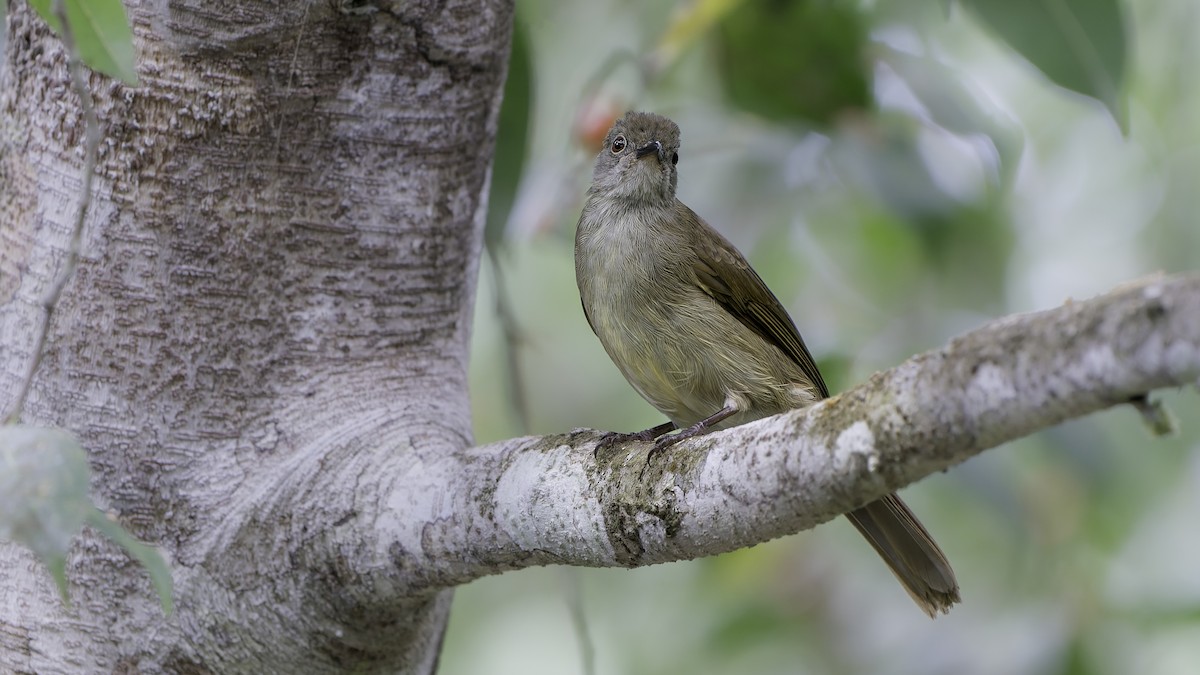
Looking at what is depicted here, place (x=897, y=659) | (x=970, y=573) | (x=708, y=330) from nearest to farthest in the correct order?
1. (x=708, y=330)
2. (x=897, y=659)
3. (x=970, y=573)

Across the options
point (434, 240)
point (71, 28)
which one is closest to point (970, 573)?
point (434, 240)

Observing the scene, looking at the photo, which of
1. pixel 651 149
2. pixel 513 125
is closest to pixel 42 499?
pixel 513 125

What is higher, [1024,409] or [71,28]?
[71,28]

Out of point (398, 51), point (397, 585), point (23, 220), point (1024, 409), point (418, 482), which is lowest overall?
point (1024, 409)

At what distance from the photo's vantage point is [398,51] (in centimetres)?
267

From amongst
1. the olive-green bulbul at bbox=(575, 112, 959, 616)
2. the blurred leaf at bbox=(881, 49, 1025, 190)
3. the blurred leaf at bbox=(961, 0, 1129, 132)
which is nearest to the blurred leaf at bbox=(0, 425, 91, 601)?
the olive-green bulbul at bbox=(575, 112, 959, 616)

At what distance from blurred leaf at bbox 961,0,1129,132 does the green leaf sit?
231 centimetres

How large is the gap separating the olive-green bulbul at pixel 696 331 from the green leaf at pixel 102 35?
5.79 feet

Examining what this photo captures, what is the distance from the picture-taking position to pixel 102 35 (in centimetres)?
157

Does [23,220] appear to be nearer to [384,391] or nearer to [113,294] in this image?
[113,294]

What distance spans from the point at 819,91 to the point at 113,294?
2.43 meters

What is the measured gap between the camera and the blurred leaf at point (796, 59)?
3.89 m

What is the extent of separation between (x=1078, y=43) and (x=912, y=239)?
1.64 m

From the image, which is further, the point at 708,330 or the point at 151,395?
the point at 708,330
